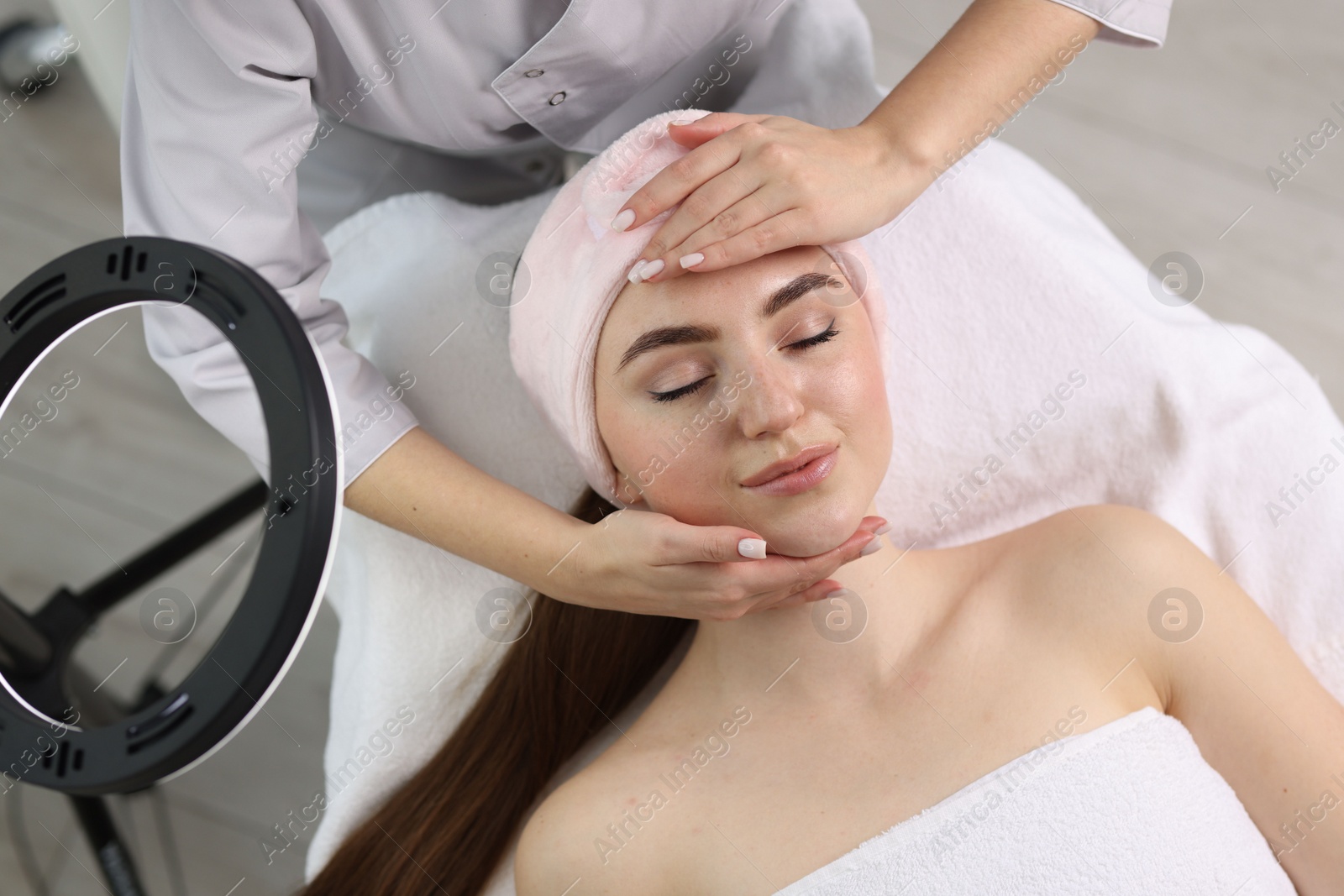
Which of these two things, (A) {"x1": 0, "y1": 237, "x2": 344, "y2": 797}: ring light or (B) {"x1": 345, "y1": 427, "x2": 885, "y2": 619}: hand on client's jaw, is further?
(B) {"x1": 345, "y1": 427, "x2": 885, "y2": 619}: hand on client's jaw

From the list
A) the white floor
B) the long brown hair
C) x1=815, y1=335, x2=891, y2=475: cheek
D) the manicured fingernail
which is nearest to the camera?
the manicured fingernail

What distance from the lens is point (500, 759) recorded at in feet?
4.30

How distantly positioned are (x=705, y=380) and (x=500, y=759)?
0.64 meters

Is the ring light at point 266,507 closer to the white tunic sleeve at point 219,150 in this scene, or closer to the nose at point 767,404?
the white tunic sleeve at point 219,150

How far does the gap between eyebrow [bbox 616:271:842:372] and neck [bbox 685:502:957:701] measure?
314 mm

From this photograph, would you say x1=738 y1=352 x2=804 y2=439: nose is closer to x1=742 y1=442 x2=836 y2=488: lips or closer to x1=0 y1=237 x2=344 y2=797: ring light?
x1=742 y1=442 x2=836 y2=488: lips

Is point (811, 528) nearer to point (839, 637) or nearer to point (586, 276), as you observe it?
point (839, 637)

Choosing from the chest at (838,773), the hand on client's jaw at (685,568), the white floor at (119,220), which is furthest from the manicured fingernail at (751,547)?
the white floor at (119,220)

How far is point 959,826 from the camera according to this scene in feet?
3.35

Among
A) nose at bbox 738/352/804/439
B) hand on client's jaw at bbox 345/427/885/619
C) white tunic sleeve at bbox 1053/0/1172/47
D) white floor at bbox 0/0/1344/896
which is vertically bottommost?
white floor at bbox 0/0/1344/896

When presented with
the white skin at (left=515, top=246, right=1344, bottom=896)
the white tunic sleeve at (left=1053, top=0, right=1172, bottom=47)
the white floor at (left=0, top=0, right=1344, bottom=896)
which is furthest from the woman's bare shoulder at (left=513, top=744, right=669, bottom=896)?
the white tunic sleeve at (left=1053, top=0, right=1172, bottom=47)

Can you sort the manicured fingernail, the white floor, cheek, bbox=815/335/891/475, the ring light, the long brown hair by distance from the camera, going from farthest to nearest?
the white floor, the long brown hair, cheek, bbox=815/335/891/475, the manicured fingernail, the ring light

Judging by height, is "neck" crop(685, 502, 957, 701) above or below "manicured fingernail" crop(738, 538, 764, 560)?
below

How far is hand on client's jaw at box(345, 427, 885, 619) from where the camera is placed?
3.05 feet
